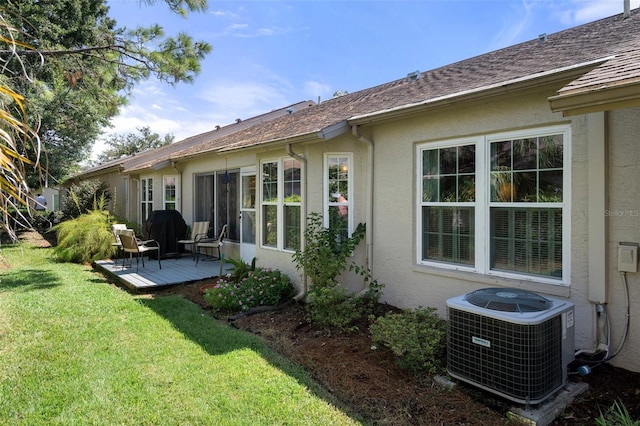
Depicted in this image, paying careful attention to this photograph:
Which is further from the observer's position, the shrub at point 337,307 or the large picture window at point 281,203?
the large picture window at point 281,203

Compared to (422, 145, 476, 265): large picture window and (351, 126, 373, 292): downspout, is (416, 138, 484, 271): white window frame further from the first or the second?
(351, 126, 373, 292): downspout

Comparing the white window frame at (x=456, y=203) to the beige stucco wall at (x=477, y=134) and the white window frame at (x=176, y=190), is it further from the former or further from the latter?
the white window frame at (x=176, y=190)

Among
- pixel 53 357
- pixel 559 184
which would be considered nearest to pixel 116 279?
pixel 53 357

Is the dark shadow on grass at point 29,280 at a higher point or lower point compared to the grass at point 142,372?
higher

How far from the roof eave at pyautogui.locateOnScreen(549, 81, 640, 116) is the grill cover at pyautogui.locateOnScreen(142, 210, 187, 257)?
10485 millimetres

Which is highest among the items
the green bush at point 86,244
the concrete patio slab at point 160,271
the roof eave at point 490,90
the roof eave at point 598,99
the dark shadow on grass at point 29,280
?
the roof eave at point 490,90

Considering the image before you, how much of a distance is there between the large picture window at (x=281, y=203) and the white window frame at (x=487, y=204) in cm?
255

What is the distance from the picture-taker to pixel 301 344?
16.5 feet

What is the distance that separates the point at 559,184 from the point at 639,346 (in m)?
1.78

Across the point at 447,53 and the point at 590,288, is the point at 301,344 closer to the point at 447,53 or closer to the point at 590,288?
the point at 590,288

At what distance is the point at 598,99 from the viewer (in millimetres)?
2973

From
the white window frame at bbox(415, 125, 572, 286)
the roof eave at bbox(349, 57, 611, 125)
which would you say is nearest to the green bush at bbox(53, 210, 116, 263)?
the roof eave at bbox(349, 57, 611, 125)

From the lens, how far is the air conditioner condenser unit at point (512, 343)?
10.7ft

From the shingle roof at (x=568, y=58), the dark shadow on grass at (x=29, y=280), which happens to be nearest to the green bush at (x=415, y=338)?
the shingle roof at (x=568, y=58)
